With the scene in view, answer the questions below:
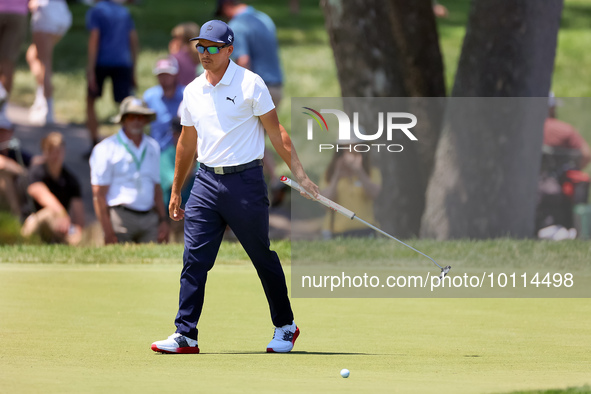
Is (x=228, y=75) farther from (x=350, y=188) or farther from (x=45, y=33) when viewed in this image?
(x=45, y=33)

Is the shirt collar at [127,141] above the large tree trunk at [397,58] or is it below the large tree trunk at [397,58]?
below

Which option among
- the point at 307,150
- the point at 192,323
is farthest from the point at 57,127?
the point at 192,323

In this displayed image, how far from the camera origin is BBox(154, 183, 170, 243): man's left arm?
39.4ft

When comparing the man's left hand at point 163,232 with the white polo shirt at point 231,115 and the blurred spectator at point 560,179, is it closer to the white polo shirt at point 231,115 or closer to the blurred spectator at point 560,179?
the blurred spectator at point 560,179

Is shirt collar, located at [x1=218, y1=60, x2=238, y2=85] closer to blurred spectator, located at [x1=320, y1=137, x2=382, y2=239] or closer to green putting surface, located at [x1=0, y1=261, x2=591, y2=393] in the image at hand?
green putting surface, located at [x1=0, y1=261, x2=591, y2=393]

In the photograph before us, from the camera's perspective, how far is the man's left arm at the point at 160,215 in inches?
473

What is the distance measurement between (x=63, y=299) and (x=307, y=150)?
4.08m

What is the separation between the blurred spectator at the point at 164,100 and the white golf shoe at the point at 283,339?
6732mm

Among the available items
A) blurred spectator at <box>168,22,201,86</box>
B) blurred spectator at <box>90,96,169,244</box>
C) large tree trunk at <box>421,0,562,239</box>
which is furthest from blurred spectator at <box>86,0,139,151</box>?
large tree trunk at <box>421,0,562,239</box>

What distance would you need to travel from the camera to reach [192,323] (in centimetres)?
715

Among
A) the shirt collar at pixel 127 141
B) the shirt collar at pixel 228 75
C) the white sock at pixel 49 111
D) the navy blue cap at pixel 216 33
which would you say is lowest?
the white sock at pixel 49 111

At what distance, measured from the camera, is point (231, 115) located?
277 inches

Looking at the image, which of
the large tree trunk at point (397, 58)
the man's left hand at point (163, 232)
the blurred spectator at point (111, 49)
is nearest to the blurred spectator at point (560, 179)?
the large tree trunk at point (397, 58)

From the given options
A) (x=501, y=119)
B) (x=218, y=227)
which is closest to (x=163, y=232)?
(x=501, y=119)
